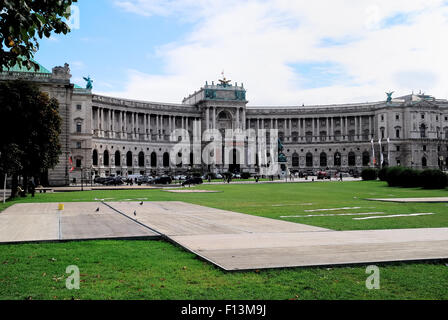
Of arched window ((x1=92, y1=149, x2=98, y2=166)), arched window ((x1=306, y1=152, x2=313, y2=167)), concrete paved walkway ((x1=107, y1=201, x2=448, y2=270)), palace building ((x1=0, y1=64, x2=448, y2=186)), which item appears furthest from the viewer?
arched window ((x1=306, y1=152, x2=313, y2=167))

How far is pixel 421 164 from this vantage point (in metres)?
147


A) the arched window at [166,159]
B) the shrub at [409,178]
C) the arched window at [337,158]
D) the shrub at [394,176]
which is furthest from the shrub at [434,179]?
the arched window at [337,158]

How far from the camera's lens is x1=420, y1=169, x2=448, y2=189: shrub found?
6034cm

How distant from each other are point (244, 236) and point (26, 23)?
36.5ft

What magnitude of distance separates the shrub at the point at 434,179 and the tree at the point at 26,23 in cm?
5945

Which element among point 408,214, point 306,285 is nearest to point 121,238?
point 306,285

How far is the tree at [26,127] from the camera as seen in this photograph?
141 feet

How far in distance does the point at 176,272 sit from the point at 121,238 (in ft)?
20.1

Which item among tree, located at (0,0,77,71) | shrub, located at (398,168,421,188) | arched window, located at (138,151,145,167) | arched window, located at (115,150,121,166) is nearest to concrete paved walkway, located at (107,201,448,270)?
tree, located at (0,0,77,71)

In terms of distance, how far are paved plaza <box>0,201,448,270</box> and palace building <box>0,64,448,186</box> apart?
96.7 meters

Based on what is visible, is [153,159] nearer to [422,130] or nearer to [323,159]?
[323,159]

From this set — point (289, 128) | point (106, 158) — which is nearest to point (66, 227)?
point (106, 158)

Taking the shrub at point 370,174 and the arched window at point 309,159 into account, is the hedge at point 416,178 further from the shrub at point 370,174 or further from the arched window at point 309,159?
the arched window at point 309,159

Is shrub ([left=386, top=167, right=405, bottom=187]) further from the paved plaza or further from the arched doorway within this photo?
the arched doorway
